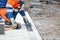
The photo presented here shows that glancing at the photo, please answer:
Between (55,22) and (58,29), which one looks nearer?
(58,29)

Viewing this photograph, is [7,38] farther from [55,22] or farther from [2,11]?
[55,22]

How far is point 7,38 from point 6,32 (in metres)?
0.34

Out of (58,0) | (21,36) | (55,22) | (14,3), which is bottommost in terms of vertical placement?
(58,0)

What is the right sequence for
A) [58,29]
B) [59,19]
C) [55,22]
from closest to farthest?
[58,29] → [55,22] → [59,19]

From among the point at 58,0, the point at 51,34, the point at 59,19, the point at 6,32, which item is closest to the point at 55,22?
the point at 59,19

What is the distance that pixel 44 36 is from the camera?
4.16 meters

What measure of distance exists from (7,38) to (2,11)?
3.00ft

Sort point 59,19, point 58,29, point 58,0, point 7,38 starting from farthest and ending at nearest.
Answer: point 58,0 → point 59,19 → point 58,29 → point 7,38

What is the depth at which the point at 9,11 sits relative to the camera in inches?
163

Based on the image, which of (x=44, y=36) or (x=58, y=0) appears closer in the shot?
(x=44, y=36)

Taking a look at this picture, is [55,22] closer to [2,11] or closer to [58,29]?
[58,29]

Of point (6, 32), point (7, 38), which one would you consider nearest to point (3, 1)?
point (6, 32)

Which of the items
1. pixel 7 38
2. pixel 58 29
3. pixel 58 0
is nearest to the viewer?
pixel 7 38

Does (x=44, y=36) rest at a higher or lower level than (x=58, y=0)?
higher
